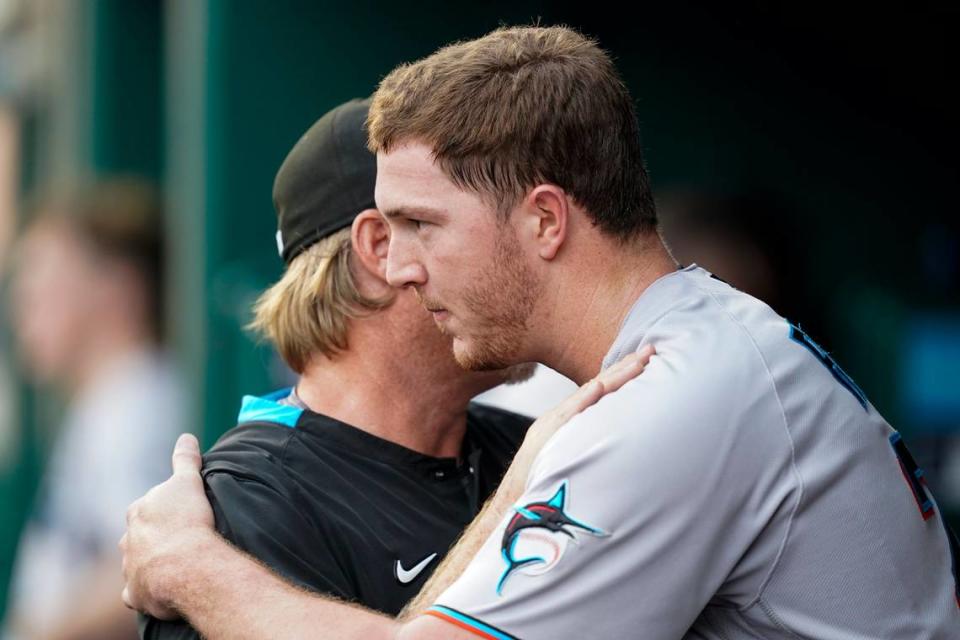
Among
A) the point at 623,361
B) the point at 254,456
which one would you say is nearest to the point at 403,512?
the point at 254,456

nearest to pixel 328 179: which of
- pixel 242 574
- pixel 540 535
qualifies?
pixel 242 574

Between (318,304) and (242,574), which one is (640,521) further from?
(318,304)

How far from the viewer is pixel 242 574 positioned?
2.17m

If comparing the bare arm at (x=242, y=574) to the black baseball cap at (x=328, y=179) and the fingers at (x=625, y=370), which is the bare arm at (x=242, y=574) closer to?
the fingers at (x=625, y=370)

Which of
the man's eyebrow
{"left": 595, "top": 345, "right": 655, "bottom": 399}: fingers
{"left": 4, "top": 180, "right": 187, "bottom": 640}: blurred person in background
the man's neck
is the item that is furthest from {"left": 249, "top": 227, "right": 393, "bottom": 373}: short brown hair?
{"left": 4, "top": 180, "right": 187, "bottom": 640}: blurred person in background

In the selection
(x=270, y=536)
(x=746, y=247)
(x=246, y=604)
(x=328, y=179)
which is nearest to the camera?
(x=246, y=604)

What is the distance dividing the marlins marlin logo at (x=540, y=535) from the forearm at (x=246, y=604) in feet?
0.69

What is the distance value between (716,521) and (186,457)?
3.62ft

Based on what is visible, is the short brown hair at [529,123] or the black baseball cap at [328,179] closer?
the short brown hair at [529,123]

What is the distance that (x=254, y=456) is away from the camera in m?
2.48

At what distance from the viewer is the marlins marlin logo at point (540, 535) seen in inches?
72.0

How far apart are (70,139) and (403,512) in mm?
5705

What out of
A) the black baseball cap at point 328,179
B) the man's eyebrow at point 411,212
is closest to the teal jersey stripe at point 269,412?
the black baseball cap at point 328,179

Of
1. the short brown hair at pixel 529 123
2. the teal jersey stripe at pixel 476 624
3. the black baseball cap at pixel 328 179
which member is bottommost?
the teal jersey stripe at pixel 476 624
